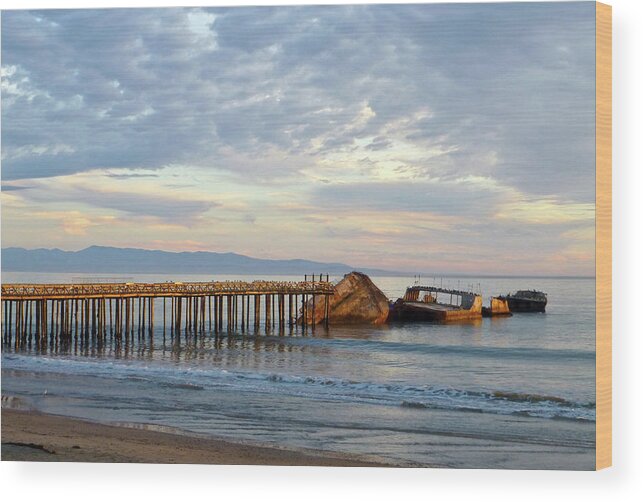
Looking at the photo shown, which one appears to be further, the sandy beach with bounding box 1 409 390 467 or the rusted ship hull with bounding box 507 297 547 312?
the rusted ship hull with bounding box 507 297 547 312

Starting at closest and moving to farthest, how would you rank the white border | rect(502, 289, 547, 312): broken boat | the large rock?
the white border
the large rock
rect(502, 289, 547, 312): broken boat

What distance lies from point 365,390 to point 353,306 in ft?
18.3

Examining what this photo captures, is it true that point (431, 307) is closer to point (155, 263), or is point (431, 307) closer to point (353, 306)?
point (353, 306)

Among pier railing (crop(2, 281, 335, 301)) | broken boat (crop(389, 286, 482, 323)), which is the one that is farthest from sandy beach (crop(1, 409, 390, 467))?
broken boat (crop(389, 286, 482, 323))

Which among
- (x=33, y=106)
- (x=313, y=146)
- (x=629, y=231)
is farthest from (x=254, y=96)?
(x=629, y=231)

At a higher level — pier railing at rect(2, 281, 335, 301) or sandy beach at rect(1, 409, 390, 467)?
pier railing at rect(2, 281, 335, 301)

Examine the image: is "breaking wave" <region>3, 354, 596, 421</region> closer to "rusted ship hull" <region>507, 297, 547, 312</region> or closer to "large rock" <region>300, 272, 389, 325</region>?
"large rock" <region>300, 272, 389, 325</region>

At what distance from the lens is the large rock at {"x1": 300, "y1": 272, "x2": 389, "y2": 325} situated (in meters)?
17.9

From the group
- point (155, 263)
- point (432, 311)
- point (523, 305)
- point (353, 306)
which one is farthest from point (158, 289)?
point (523, 305)

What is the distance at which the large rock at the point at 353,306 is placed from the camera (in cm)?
1788

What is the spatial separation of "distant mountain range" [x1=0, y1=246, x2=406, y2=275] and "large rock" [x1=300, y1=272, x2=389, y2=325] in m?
2.77

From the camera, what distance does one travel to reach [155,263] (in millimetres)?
14672

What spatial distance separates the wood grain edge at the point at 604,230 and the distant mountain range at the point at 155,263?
3.88 meters

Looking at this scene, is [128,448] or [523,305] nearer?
[128,448]
